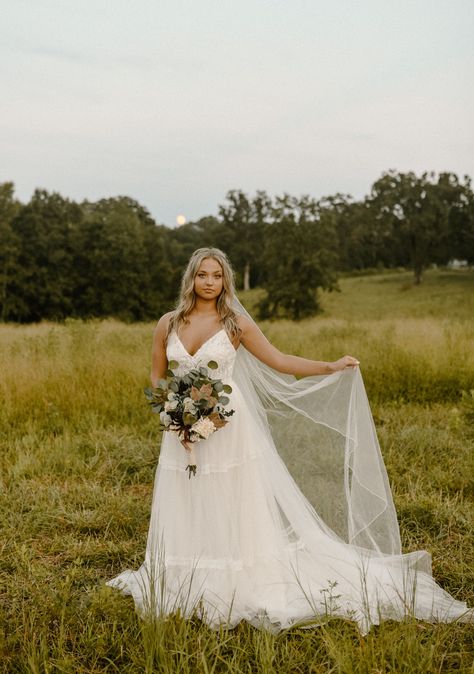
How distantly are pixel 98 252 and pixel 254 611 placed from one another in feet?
135

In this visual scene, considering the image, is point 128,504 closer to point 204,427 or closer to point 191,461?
point 191,461

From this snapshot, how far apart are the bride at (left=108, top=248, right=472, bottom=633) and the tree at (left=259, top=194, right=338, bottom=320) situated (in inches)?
1313

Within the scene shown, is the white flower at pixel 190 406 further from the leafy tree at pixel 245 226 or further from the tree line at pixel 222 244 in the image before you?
the leafy tree at pixel 245 226

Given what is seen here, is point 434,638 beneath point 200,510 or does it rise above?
beneath

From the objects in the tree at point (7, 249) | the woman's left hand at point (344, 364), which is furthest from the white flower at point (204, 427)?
the tree at point (7, 249)

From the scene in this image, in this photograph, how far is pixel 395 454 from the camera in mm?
6145

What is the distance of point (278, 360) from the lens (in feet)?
12.9

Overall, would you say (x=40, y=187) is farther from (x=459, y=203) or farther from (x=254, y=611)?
(x=254, y=611)

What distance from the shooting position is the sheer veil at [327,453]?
3.95 m

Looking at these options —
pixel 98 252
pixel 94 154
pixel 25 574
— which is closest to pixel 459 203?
pixel 98 252

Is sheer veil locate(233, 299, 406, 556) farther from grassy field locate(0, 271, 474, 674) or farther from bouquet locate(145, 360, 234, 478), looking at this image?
bouquet locate(145, 360, 234, 478)

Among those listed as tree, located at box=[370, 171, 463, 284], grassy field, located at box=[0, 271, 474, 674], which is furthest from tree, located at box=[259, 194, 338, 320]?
grassy field, located at box=[0, 271, 474, 674]

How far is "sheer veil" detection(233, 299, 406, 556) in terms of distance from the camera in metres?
3.95

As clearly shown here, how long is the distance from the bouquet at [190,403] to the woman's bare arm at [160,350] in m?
0.58
